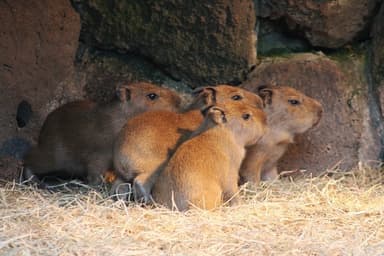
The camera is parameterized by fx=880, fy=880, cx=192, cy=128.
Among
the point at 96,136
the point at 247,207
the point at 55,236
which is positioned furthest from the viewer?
the point at 96,136

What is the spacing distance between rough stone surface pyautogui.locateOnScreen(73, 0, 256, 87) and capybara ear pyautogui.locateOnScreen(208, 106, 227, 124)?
3.84ft

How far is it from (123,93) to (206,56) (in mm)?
795

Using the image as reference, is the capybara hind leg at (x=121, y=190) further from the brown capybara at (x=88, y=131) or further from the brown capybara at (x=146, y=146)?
the brown capybara at (x=88, y=131)

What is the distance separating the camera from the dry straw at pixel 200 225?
519cm

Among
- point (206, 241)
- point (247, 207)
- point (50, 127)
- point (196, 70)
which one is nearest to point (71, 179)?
point (50, 127)

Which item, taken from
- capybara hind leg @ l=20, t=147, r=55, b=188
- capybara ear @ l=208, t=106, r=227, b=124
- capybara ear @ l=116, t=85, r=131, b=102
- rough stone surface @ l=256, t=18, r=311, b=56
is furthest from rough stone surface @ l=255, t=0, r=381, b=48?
capybara hind leg @ l=20, t=147, r=55, b=188

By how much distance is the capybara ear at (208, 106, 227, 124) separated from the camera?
623 cm

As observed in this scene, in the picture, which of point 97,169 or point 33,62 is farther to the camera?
point 33,62

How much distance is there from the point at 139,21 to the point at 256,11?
3.22 feet

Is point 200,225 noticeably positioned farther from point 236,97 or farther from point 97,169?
point 97,169

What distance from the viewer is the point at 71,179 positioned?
7371 mm

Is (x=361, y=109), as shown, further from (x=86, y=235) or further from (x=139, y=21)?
(x=86, y=235)

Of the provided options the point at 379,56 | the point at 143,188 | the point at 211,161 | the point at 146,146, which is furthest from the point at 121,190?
the point at 379,56

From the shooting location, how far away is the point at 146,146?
249 inches
